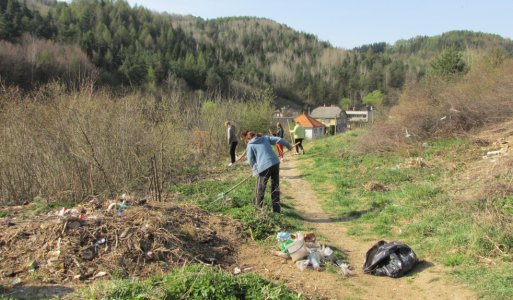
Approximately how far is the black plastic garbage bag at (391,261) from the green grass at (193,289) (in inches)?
62.6

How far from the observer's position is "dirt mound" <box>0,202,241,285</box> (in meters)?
5.36

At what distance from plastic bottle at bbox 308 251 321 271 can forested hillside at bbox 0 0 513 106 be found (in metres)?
9.09

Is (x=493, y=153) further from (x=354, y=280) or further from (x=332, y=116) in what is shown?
(x=332, y=116)

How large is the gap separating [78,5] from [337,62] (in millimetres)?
70085

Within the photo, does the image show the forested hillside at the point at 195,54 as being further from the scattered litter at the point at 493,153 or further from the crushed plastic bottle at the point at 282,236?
the scattered litter at the point at 493,153

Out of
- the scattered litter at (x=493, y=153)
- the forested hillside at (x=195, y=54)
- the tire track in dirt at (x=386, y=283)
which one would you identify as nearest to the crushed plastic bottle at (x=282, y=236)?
the tire track in dirt at (x=386, y=283)

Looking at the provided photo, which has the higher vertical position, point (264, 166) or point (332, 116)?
point (264, 166)

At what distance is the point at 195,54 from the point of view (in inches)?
3597

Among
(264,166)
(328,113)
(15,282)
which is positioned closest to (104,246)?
(15,282)

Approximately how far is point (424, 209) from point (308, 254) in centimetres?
279

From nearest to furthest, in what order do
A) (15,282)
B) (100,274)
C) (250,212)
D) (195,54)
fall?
(15,282), (100,274), (250,212), (195,54)

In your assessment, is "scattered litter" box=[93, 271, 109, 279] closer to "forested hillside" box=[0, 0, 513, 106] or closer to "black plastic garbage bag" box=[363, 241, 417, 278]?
"black plastic garbage bag" box=[363, 241, 417, 278]

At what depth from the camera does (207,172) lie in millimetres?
15039

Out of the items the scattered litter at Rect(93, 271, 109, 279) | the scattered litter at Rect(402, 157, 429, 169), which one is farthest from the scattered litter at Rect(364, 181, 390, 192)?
the scattered litter at Rect(93, 271, 109, 279)
